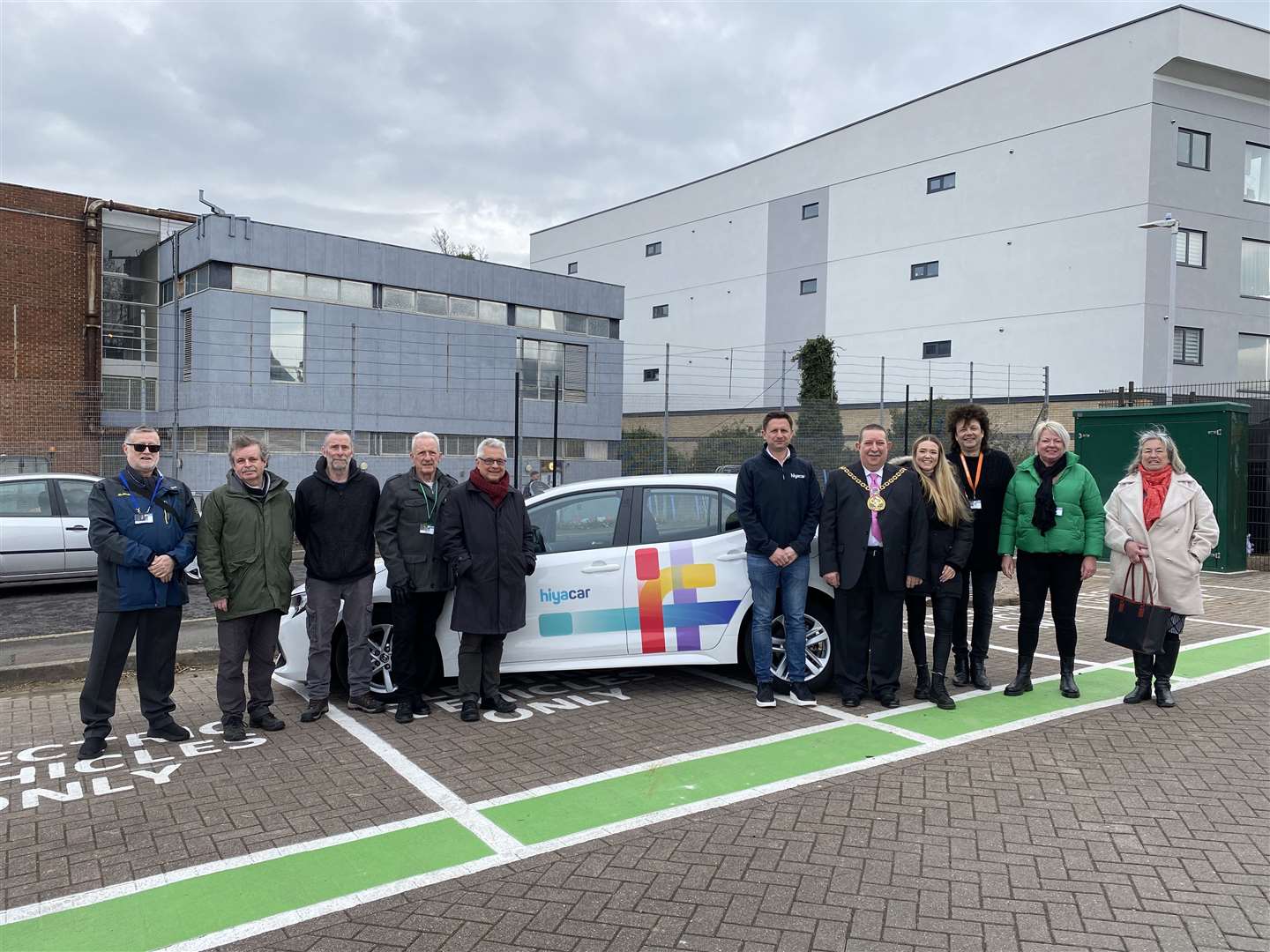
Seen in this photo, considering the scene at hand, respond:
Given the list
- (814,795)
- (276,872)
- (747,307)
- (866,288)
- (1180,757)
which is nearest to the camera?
(276,872)

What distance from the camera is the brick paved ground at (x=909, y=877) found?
329cm

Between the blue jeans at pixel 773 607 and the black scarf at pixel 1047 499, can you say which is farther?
the black scarf at pixel 1047 499

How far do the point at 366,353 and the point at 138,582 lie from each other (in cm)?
2017

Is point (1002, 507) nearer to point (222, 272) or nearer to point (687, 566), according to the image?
point (687, 566)

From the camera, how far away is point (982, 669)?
6914 mm

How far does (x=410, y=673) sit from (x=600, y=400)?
2427cm

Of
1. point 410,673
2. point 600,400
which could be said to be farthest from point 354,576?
point 600,400

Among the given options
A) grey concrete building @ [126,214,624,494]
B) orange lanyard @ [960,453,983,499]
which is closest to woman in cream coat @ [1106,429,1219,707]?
orange lanyard @ [960,453,983,499]

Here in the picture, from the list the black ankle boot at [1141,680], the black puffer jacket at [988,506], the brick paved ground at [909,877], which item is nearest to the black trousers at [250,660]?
the brick paved ground at [909,877]

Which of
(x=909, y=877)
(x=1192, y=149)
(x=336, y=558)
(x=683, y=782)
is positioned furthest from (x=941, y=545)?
(x=1192, y=149)

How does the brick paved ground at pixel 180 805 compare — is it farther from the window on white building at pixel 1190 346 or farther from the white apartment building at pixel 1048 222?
the window on white building at pixel 1190 346

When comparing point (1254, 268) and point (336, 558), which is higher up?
point (1254, 268)

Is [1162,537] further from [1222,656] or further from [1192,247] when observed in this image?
[1192,247]

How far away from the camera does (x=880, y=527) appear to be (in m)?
6.20
